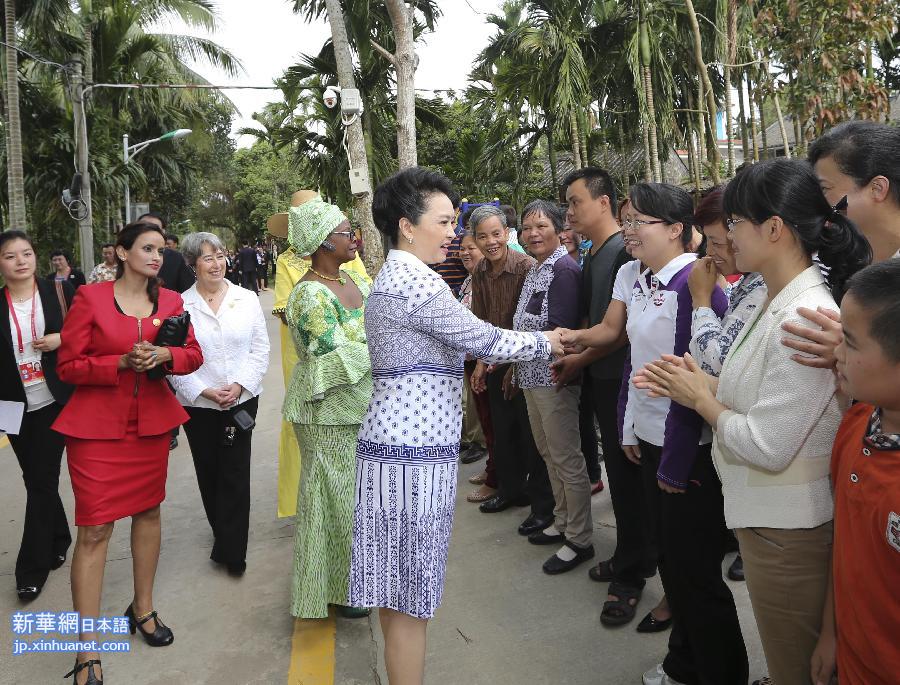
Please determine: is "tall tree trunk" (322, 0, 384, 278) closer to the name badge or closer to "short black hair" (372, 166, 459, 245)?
the name badge

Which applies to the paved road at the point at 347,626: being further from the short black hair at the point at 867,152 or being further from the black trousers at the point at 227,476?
the short black hair at the point at 867,152

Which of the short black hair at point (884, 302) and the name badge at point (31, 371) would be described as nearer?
the short black hair at point (884, 302)

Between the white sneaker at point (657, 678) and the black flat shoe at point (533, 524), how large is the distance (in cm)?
160

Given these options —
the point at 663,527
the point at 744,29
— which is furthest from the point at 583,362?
the point at 744,29

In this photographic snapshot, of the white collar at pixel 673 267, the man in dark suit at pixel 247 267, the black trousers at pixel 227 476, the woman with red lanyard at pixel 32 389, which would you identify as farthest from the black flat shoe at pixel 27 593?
the man in dark suit at pixel 247 267

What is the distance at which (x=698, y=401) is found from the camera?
202 cm

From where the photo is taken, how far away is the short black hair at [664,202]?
287 cm

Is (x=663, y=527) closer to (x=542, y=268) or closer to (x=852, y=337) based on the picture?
(x=852, y=337)

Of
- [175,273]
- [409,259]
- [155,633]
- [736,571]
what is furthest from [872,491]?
[175,273]

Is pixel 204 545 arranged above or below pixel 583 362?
below

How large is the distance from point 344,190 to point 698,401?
63.9 ft

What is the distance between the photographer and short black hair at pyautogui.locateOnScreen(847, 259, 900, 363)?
1.45 metres

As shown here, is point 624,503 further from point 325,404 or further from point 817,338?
point 817,338

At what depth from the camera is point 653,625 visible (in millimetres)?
3150
